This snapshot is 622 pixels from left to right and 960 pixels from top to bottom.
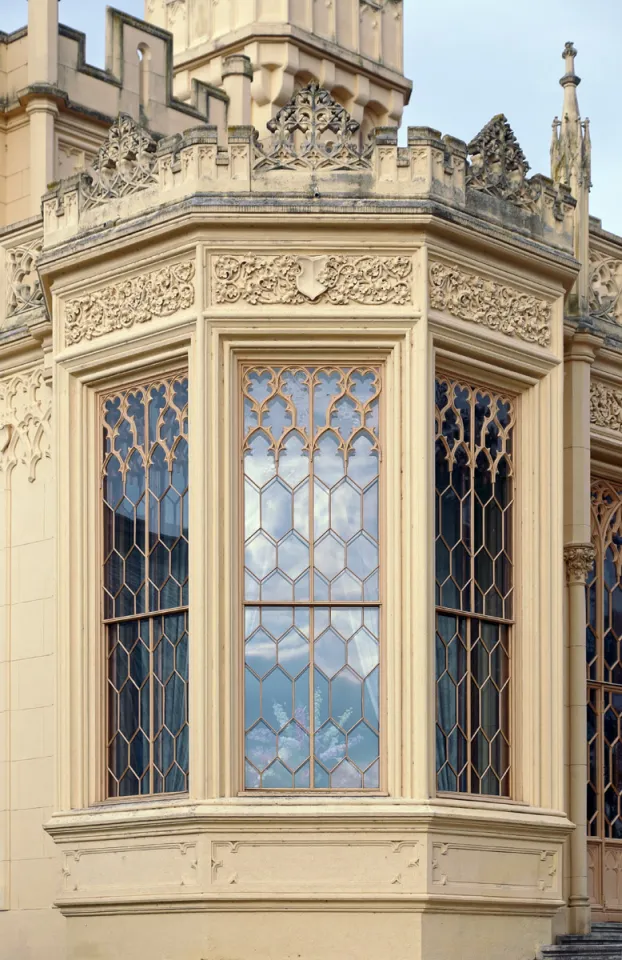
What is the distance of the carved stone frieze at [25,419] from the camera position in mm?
14766

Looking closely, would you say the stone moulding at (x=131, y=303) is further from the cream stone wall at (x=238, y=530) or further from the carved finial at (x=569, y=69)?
the carved finial at (x=569, y=69)

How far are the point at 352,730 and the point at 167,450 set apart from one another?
2.34 meters

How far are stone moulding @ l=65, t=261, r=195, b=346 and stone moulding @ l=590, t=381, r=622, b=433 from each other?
3939 mm

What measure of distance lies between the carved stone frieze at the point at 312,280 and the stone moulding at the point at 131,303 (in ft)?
0.95

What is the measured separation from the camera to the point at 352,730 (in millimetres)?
12195

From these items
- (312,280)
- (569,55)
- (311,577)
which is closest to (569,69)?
(569,55)

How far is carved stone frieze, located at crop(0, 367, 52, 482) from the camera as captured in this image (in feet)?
48.4

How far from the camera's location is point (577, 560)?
564 inches

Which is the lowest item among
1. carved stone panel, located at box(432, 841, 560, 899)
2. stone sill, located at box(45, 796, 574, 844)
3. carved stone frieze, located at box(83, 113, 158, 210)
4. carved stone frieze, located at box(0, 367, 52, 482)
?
carved stone panel, located at box(432, 841, 560, 899)

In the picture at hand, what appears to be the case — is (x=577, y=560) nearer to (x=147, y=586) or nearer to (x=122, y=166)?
(x=147, y=586)

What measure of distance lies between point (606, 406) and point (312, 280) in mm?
3611

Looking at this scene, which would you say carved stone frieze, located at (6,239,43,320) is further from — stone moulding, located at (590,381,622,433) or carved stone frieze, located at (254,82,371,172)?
stone moulding, located at (590,381,622,433)

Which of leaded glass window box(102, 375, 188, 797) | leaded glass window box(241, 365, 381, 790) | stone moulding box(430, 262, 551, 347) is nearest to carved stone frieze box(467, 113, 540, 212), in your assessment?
stone moulding box(430, 262, 551, 347)

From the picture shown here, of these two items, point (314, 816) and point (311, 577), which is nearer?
point (314, 816)
